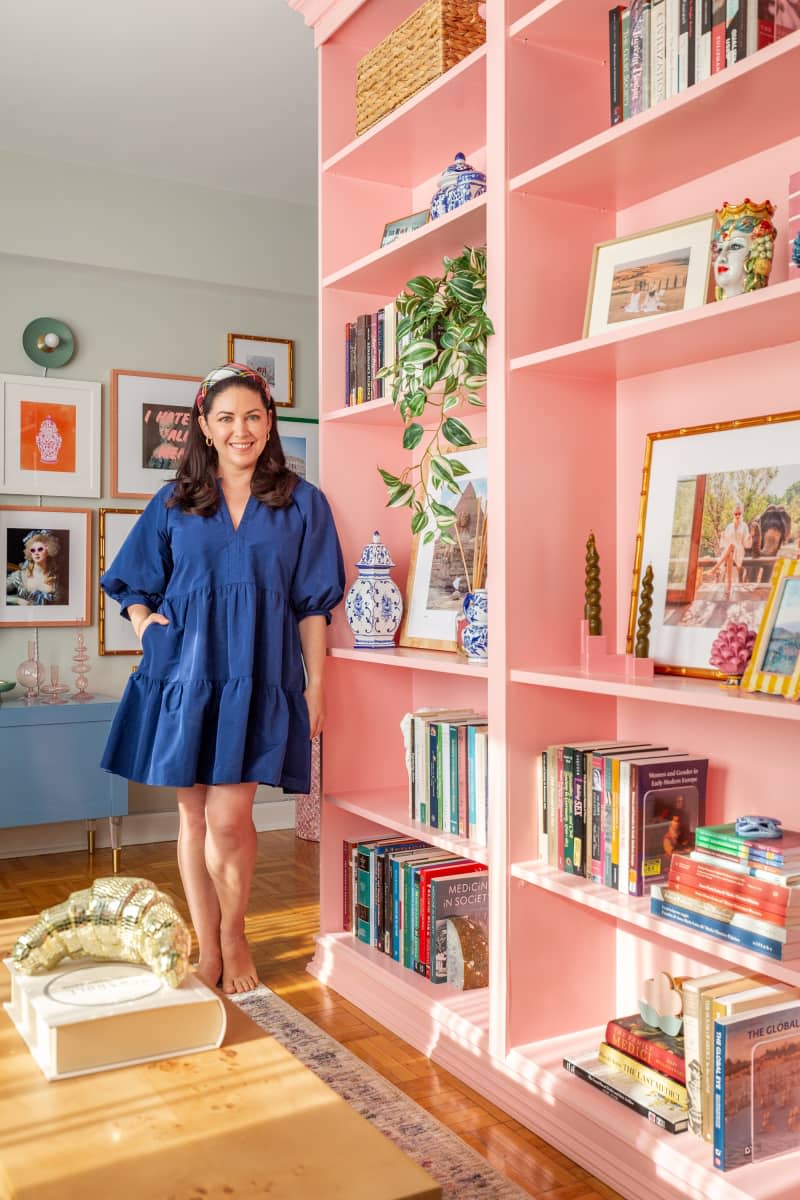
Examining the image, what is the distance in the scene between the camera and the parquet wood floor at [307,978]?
188 cm

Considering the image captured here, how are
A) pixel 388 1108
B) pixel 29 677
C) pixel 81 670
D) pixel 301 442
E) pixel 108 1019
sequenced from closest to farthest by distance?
pixel 108 1019, pixel 388 1108, pixel 29 677, pixel 81 670, pixel 301 442

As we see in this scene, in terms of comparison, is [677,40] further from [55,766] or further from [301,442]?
[301,442]

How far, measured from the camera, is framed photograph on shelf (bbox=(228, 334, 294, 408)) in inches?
184

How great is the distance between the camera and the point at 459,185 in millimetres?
2387

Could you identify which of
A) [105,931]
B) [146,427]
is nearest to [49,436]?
[146,427]

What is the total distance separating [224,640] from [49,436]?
6.68ft

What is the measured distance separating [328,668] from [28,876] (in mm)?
1725

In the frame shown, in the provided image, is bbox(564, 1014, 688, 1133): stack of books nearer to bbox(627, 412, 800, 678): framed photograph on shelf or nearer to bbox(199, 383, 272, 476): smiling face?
bbox(627, 412, 800, 678): framed photograph on shelf

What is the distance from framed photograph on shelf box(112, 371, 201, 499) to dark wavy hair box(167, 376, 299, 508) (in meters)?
1.75

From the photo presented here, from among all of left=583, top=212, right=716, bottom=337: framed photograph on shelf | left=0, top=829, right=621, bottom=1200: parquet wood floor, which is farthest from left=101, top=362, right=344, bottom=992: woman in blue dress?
left=583, top=212, right=716, bottom=337: framed photograph on shelf

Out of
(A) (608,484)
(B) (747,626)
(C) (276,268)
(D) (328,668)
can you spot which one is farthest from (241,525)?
(C) (276,268)

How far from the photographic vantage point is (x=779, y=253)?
1.82 meters

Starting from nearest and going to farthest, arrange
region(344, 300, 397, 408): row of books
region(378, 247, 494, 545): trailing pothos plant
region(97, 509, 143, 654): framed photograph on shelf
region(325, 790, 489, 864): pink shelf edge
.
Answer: region(378, 247, 494, 545): trailing pothos plant → region(325, 790, 489, 864): pink shelf edge → region(344, 300, 397, 408): row of books → region(97, 509, 143, 654): framed photograph on shelf

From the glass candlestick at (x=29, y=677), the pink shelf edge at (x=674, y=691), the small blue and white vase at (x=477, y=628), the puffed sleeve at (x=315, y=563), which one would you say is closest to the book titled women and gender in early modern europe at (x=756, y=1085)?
the pink shelf edge at (x=674, y=691)
